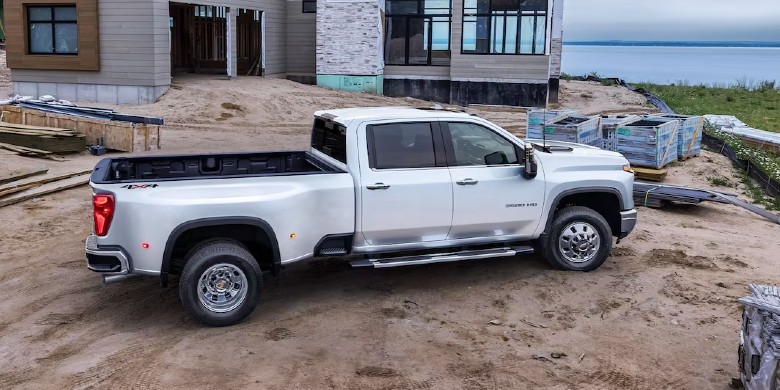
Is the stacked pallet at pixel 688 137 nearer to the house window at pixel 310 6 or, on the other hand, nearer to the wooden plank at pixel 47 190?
the wooden plank at pixel 47 190

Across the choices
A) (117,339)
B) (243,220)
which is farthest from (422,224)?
(117,339)

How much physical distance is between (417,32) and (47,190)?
22504 millimetres

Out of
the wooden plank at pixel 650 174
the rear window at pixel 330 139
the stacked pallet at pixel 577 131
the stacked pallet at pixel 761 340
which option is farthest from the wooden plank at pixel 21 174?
the stacked pallet at pixel 761 340

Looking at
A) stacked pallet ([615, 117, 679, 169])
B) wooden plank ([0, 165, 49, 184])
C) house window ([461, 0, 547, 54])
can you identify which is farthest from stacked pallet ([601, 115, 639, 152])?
house window ([461, 0, 547, 54])

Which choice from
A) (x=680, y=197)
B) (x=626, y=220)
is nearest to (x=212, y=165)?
(x=626, y=220)

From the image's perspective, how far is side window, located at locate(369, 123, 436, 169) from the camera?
745 cm

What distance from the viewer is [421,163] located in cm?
758

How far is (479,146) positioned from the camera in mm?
7879

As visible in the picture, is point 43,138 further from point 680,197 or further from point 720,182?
point 720,182

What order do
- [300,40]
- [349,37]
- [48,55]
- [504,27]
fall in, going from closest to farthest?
1. [48,55]
2. [504,27]
3. [349,37]
4. [300,40]

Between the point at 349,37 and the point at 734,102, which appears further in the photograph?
the point at 734,102

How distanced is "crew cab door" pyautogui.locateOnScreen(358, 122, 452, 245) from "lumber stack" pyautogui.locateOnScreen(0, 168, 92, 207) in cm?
651

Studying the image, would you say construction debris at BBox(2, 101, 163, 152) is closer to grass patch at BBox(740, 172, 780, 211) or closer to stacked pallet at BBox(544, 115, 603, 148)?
stacked pallet at BBox(544, 115, 603, 148)

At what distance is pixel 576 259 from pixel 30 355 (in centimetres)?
554
